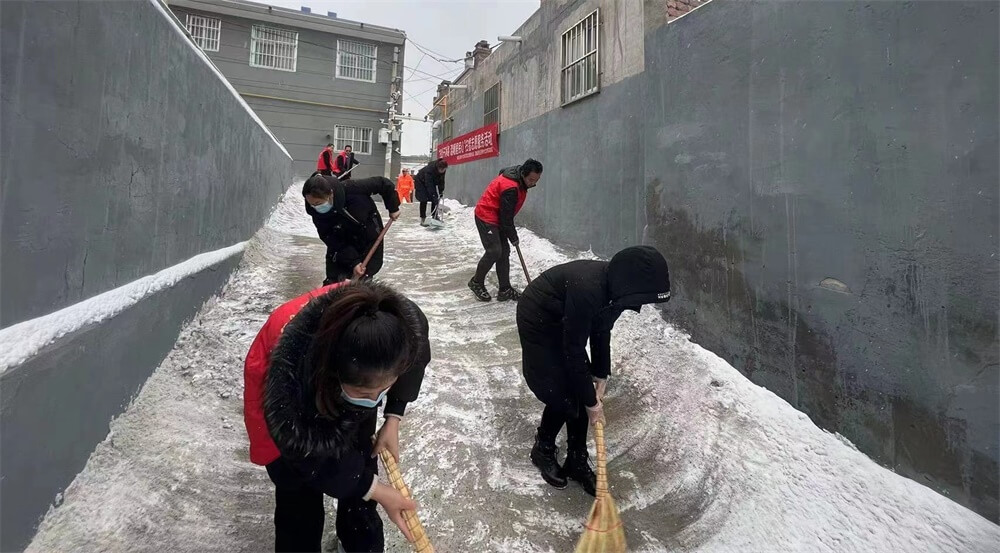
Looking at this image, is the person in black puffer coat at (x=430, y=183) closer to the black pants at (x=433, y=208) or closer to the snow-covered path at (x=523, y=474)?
the black pants at (x=433, y=208)

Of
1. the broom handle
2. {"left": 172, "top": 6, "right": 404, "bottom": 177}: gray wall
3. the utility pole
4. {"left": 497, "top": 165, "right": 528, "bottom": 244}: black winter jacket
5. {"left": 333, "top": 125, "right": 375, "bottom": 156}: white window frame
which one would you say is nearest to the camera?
the broom handle

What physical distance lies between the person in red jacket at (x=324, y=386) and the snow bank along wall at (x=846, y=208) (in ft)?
8.40

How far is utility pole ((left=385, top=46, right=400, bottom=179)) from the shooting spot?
18.0 meters

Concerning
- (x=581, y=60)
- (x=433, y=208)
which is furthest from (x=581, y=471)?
(x=433, y=208)

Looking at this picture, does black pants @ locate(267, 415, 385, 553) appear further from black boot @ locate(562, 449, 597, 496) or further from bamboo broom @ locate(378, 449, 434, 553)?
black boot @ locate(562, 449, 597, 496)

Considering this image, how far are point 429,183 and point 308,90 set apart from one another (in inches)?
404

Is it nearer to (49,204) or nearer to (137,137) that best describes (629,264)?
(49,204)

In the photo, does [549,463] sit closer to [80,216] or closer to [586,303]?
[586,303]

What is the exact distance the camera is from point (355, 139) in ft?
58.9

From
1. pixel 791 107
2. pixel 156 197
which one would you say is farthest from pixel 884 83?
pixel 156 197

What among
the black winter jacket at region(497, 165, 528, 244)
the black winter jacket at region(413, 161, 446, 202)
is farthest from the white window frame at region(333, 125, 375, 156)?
the black winter jacket at region(497, 165, 528, 244)

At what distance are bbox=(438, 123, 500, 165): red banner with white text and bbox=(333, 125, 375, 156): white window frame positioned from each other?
18.5ft

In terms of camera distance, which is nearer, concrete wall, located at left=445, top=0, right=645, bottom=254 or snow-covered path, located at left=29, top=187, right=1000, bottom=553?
snow-covered path, located at left=29, top=187, right=1000, bottom=553

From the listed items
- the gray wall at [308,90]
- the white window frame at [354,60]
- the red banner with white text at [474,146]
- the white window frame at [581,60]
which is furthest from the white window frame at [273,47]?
the white window frame at [581,60]
